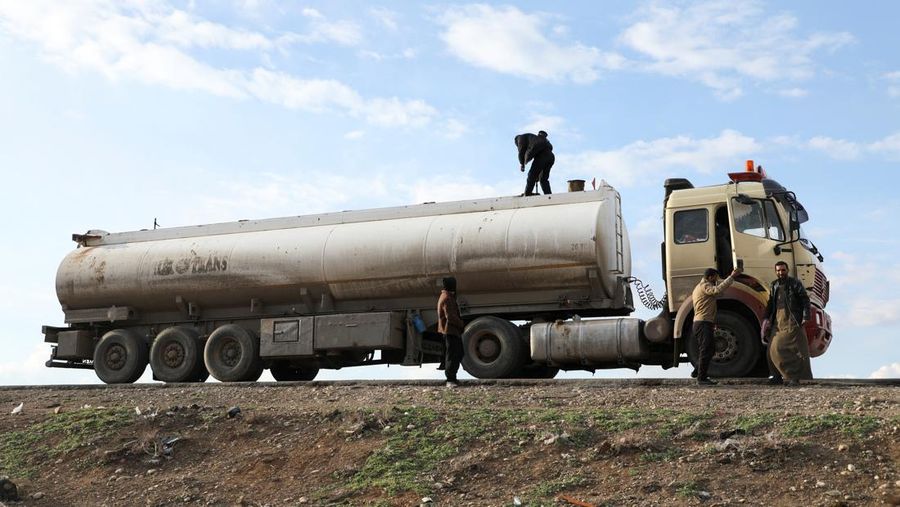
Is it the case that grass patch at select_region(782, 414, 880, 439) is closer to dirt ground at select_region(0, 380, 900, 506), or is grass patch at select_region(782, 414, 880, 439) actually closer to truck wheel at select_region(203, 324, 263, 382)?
dirt ground at select_region(0, 380, 900, 506)

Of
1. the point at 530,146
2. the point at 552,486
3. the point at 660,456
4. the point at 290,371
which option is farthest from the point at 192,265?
the point at 660,456

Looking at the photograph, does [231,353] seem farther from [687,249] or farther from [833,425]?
[833,425]

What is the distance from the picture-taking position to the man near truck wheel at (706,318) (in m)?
13.1

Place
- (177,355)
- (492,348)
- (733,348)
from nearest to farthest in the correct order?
(733,348), (492,348), (177,355)

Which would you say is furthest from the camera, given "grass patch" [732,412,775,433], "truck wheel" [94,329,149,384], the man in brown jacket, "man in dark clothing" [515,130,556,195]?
"truck wheel" [94,329,149,384]

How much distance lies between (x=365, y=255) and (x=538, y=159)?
357 cm

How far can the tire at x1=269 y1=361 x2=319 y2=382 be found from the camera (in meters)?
18.9

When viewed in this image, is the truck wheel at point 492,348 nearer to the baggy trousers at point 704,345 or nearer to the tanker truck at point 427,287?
the tanker truck at point 427,287

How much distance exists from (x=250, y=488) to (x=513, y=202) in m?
8.83

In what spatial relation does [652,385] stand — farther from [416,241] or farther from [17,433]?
[17,433]

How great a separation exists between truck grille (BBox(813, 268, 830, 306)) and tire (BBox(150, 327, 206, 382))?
1113 cm

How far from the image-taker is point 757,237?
47.2ft

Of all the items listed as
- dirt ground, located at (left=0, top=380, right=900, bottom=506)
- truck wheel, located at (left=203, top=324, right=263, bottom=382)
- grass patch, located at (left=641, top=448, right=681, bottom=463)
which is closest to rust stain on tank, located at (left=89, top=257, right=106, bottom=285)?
truck wheel, located at (left=203, top=324, right=263, bottom=382)

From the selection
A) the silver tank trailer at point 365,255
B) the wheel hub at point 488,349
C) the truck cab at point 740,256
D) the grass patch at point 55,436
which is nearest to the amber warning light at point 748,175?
the truck cab at point 740,256
